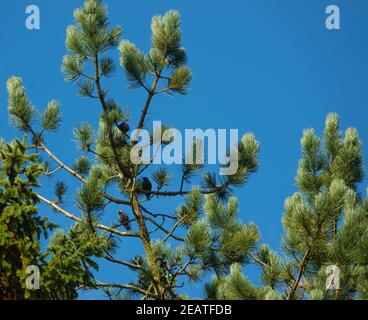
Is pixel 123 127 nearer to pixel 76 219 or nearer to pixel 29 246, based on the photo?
pixel 76 219

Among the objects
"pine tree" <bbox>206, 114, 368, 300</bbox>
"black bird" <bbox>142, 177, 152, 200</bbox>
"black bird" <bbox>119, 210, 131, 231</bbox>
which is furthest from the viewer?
"black bird" <bbox>142, 177, 152, 200</bbox>

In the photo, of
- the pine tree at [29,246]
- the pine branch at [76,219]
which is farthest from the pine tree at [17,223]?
the pine branch at [76,219]

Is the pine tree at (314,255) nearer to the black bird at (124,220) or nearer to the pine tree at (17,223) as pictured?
the black bird at (124,220)

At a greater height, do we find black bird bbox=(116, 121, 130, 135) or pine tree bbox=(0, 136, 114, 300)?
black bird bbox=(116, 121, 130, 135)

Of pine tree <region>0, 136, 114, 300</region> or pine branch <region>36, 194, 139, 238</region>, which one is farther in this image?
pine branch <region>36, 194, 139, 238</region>

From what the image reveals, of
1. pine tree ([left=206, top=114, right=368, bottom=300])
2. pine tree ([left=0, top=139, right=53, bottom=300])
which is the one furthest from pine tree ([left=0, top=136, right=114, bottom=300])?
pine tree ([left=206, top=114, right=368, bottom=300])

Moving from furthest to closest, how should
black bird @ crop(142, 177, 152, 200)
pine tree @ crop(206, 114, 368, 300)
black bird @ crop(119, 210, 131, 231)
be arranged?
black bird @ crop(142, 177, 152, 200) → black bird @ crop(119, 210, 131, 231) → pine tree @ crop(206, 114, 368, 300)

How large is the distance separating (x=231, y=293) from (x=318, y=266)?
3.23ft

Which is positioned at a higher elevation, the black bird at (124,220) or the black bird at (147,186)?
the black bird at (147,186)

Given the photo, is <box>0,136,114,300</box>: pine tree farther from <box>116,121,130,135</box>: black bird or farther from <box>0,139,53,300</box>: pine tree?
<box>116,121,130,135</box>: black bird

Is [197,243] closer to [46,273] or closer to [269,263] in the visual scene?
[269,263]

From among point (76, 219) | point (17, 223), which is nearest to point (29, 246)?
point (17, 223)

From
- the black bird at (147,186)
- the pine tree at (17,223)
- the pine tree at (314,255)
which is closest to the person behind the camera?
the pine tree at (17,223)
